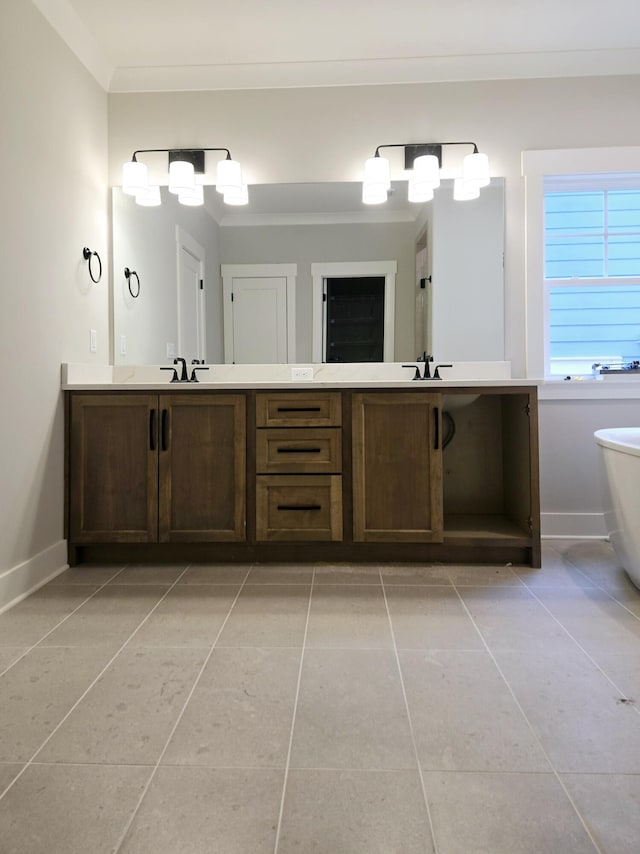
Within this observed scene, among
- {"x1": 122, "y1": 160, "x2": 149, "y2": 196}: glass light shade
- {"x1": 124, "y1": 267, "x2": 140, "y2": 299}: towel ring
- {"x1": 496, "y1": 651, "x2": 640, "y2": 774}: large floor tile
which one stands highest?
{"x1": 122, "y1": 160, "x2": 149, "y2": 196}: glass light shade

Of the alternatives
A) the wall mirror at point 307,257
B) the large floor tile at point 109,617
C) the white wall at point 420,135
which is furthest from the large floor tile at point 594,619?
the large floor tile at point 109,617

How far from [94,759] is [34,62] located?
2462 mm

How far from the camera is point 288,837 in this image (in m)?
0.89

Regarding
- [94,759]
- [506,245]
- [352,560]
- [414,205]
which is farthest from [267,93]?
[94,759]

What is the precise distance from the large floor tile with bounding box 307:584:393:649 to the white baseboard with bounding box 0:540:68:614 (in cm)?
112

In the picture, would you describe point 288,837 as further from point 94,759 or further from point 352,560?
point 352,560

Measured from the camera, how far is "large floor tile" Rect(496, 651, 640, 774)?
3.55 feet

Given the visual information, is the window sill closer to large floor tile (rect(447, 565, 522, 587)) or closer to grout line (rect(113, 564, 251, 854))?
large floor tile (rect(447, 565, 522, 587))

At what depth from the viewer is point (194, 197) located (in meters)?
2.77

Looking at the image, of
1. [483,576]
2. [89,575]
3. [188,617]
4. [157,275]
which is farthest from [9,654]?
[157,275]

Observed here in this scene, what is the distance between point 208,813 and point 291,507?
142 cm

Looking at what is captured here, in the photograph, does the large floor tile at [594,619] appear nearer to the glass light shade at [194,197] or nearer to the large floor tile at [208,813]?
the large floor tile at [208,813]

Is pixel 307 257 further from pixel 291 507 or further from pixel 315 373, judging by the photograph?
pixel 291 507

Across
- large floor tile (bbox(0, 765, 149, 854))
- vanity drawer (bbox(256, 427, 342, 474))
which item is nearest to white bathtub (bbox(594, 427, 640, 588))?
vanity drawer (bbox(256, 427, 342, 474))
